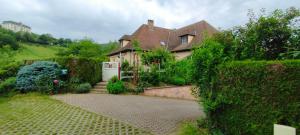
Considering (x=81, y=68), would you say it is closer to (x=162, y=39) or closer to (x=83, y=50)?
(x=162, y=39)

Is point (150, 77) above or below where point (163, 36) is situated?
below

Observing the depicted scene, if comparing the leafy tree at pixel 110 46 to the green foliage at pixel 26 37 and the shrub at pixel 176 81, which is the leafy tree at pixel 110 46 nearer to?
the green foliage at pixel 26 37

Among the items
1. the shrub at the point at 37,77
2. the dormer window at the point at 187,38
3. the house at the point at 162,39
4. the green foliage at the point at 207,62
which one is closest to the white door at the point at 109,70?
the shrub at the point at 37,77

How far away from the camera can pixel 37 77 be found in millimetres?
12305

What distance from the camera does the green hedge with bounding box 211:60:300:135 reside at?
337 cm

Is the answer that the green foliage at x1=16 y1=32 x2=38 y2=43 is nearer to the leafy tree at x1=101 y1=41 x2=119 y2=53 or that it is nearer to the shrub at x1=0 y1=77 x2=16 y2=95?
the leafy tree at x1=101 y1=41 x2=119 y2=53

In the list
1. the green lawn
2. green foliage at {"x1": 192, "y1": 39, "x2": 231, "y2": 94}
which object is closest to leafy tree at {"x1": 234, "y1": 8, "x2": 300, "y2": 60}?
green foliage at {"x1": 192, "y1": 39, "x2": 231, "y2": 94}

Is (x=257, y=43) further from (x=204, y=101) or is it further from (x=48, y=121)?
(x=48, y=121)

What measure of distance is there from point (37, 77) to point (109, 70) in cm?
490

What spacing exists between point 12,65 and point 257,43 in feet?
48.2

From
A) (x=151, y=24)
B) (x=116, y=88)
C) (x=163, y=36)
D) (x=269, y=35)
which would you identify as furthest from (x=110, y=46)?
(x=269, y=35)

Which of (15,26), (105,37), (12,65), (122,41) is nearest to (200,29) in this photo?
(122,41)

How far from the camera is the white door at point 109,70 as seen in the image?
1520 centimetres

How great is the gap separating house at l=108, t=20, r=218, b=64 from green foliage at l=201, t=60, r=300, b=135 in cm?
1778
